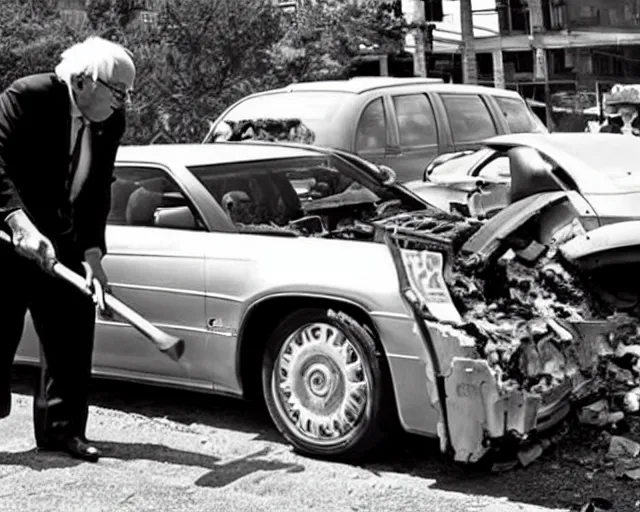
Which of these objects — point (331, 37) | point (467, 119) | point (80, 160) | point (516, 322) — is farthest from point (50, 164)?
point (331, 37)

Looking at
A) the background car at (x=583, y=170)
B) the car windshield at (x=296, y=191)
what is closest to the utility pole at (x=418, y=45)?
the car windshield at (x=296, y=191)

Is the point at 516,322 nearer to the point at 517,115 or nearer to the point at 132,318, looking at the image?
the point at 132,318

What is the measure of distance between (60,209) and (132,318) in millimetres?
767

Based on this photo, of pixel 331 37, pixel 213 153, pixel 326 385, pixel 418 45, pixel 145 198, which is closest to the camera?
pixel 326 385

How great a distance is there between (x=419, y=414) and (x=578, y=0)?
105 ft

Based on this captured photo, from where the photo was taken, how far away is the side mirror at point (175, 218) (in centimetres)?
594

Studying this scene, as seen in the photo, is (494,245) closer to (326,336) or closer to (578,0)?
(326,336)

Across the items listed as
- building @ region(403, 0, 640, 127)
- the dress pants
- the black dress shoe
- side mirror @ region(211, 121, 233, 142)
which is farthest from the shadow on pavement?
building @ region(403, 0, 640, 127)

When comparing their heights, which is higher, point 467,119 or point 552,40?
point 552,40

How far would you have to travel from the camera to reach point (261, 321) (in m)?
5.57

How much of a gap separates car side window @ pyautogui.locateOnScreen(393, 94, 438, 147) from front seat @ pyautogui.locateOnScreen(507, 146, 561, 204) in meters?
4.82

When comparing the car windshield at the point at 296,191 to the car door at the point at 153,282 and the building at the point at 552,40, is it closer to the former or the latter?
the car door at the point at 153,282

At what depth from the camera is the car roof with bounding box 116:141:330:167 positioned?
6215mm

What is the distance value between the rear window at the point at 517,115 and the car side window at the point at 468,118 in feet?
1.56
